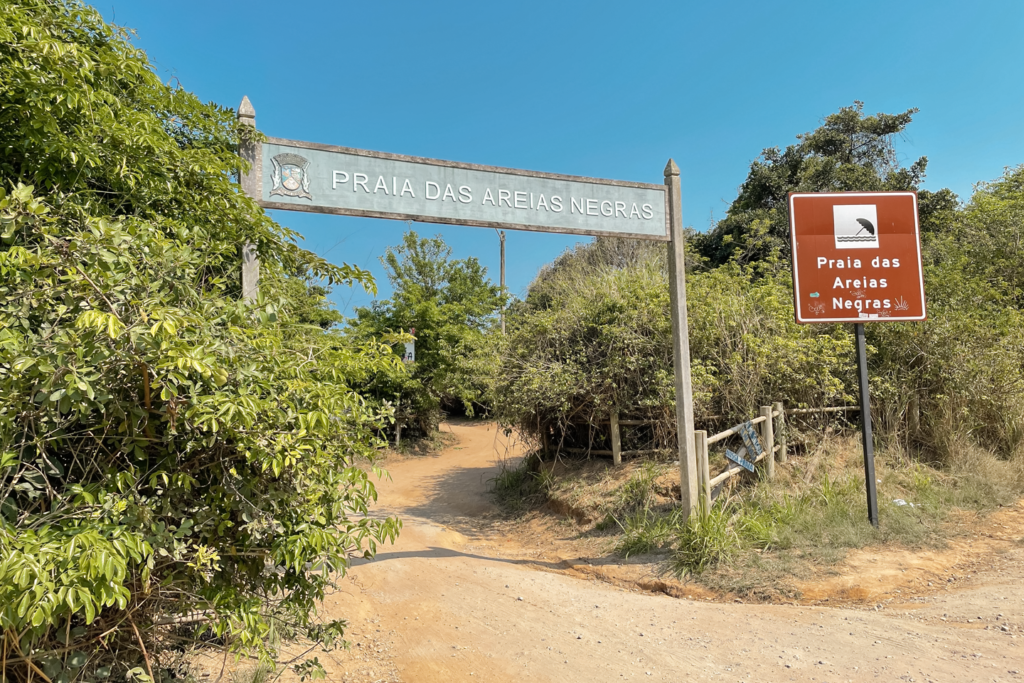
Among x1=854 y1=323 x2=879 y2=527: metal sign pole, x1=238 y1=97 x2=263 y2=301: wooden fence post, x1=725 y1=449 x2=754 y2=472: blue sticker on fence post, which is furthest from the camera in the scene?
x1=725 y1=449 x2=754 y2=472: blue sticker on fence post

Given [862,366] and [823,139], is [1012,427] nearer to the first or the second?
[862,366]

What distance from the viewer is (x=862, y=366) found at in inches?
266

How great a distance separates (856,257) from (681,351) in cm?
218

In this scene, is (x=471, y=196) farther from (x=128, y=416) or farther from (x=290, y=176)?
(x=128, y=416)

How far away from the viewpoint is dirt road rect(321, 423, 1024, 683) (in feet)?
13.1

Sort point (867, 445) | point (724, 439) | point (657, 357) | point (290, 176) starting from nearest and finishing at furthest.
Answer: point (290, 176), point (867, 445), point (724, 439), point (657, 357)

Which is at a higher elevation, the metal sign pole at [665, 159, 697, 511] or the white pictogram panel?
the white pictogram panel

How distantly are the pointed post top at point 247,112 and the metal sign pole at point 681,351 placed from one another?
13.8ft

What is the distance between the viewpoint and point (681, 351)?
6730 mm

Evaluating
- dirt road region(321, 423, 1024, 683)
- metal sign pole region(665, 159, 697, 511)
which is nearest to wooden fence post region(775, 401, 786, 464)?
metal sign pole region(665, 159, 697, 511)

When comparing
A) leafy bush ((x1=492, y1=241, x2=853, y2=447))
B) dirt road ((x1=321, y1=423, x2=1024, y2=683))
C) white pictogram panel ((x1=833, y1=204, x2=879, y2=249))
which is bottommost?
dirt road ((x1=321, y1=423, x2=1024, y2=683))

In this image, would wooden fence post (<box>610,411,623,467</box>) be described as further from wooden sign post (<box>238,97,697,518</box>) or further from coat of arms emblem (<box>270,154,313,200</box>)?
coat of arms emblem (<box>270,154,313,200</box>)

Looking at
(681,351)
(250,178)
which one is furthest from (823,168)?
(250,178)

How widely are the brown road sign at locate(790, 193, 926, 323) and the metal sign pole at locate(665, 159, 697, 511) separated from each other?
4.03 ft
